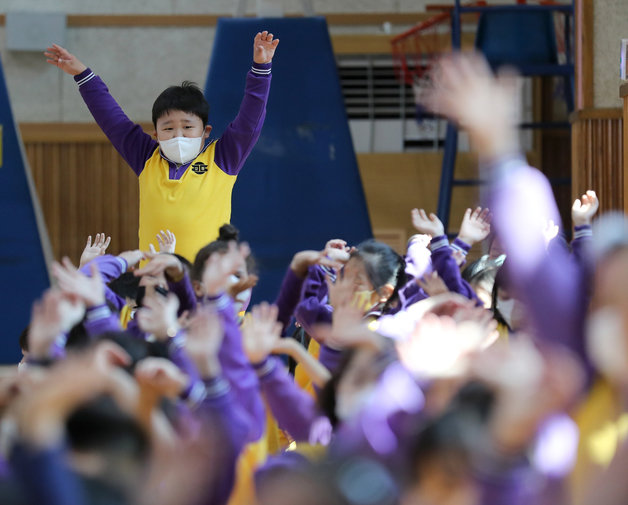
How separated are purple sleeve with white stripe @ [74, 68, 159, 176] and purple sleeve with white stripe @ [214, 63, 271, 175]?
230mm

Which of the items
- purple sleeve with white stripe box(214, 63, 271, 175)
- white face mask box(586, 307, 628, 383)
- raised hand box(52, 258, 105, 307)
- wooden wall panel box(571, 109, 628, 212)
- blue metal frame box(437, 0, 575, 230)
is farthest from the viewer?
blue metal frame box(437, 0, 575, 230)

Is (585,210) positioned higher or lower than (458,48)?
lower

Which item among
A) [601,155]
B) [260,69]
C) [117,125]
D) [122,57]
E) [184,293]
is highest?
[122,57]

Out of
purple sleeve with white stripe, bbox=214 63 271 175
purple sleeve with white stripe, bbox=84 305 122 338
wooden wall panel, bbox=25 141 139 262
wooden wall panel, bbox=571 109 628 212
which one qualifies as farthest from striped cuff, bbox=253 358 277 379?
wooden wall panel, bbox=25 141 139 262

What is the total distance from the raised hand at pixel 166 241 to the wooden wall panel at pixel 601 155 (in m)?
2.04

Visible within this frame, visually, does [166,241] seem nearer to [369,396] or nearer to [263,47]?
[263,47]

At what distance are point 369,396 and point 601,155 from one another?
2.88 m

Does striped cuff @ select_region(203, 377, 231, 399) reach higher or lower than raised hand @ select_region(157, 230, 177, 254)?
lower

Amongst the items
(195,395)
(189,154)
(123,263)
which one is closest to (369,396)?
(195,395)

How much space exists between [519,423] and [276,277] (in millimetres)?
2914

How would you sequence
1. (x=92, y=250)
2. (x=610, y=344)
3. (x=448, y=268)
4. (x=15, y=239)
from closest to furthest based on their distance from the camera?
(x=610, y=344) → (x=448, y=268) → (x=92, y=250) → (x=15, y=239)

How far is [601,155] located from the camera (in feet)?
12.7

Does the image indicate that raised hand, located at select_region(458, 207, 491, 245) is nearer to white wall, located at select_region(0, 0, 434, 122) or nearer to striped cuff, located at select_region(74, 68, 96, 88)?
striped cuff, located at select_region(74, 68, 96, 88)

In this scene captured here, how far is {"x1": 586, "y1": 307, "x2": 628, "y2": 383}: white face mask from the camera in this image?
1.03 metres
